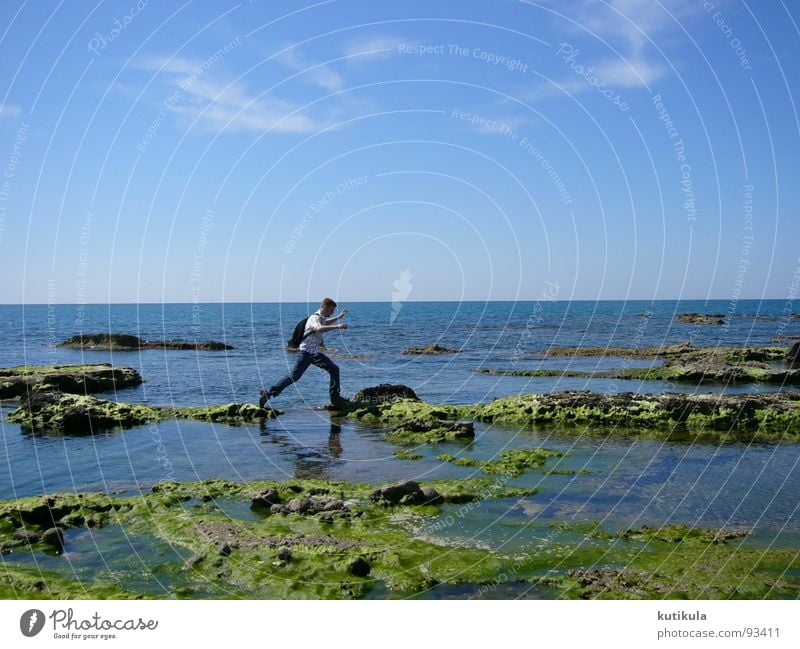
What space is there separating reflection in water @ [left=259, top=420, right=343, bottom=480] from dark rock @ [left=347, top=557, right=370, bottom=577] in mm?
4259

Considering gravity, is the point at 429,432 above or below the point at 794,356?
below

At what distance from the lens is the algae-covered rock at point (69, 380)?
21641 millimetres

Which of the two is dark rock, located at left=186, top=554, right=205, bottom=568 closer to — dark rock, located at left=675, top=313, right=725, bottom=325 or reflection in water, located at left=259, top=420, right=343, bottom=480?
reflection in water, located at left=259, top=420, right=343, bottom=480

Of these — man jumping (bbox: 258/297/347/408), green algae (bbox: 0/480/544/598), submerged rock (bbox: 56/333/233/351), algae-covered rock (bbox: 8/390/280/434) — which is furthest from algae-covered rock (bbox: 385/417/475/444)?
submerged rock (bbox: 56/333/233/351)

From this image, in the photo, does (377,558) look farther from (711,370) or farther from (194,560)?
(711,370)

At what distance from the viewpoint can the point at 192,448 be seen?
1370cm

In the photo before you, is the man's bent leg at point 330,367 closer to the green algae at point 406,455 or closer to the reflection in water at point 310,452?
the reflection in water at point 310,452

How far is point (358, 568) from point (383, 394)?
11806 millimetres

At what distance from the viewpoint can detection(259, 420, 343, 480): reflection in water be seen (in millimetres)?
11859

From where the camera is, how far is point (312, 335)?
1764 cm

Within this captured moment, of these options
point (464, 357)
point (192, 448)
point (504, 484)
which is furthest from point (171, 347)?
point (504, 484)

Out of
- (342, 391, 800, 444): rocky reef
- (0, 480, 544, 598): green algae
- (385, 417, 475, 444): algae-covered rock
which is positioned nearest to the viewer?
(0, 480, 544, 598): green algae

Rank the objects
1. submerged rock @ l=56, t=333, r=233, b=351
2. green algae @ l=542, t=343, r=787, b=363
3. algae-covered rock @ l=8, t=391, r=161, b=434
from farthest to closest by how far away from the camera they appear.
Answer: submerged rock @ l=56, t=333, r=233, b=351, green algae @ l=542, t=343, r=787, b=363, algae-covered rock @ l=8, t=391, r=161, b=434

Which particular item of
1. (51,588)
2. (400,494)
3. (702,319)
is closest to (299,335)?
(400,494)
